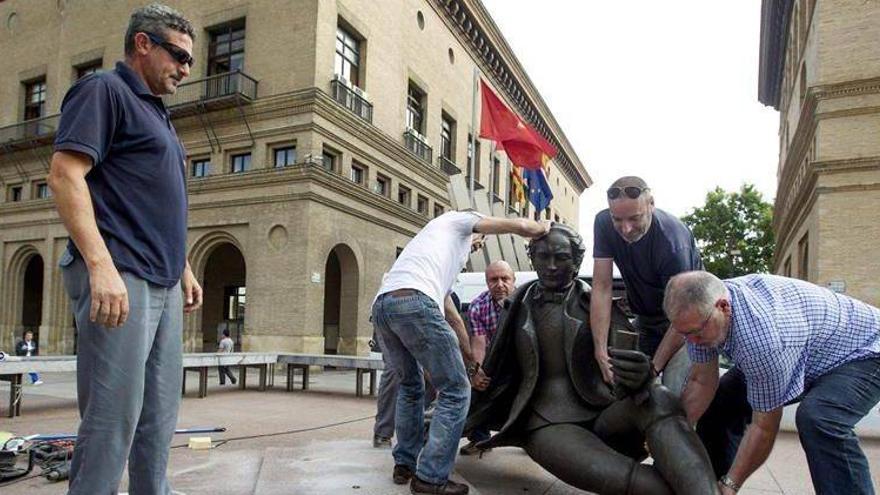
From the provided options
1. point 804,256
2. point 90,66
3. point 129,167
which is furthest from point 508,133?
point 129,167

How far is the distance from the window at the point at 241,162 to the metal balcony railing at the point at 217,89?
177cm

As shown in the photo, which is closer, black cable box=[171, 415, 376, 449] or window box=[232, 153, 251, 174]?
black cable box=[171, 415, 376, 449]

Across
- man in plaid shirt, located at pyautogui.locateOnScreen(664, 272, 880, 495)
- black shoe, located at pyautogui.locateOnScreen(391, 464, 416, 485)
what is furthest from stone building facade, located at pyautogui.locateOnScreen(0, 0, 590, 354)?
man in plaid shirt, located at pyautogui.locateOnScreen(664, 272, 880, 495)

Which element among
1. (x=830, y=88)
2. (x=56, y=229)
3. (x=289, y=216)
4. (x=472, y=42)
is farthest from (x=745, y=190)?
(x=56, y=229)

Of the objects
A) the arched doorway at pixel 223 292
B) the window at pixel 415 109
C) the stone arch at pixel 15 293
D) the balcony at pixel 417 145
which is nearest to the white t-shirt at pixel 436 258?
the balcony at pixel 417 145

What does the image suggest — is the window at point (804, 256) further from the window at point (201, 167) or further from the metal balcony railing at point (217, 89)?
the window at point (201, 167)

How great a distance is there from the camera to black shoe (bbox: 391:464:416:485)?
12.2 ft

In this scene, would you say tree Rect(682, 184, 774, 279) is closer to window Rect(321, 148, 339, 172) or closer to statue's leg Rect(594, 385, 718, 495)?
window Rect(321, 148, 339, 172)

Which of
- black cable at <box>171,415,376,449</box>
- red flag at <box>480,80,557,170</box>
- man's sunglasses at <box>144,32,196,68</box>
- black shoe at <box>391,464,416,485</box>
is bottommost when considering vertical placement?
black cable at <box>171,415,376,449</box>

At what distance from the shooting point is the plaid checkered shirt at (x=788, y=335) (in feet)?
8.53

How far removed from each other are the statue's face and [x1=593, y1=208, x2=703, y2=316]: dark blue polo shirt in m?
0.28

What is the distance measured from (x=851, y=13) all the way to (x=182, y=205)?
755 inches

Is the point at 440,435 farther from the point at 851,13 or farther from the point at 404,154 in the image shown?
the point at 404,154

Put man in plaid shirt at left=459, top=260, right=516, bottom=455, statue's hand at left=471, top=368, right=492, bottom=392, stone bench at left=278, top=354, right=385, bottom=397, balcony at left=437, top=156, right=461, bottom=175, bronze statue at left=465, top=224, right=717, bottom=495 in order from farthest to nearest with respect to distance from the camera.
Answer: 1. balcony at left=437, top=156, right=461, bottom=175
2. stone bench at left=278, top=354, right=385, bottom=397
3. man in plaid shirt at left=459, top=260, right=516, bottom=455
4. statue's hand at left=471, top=368, right=492, bottom=392
5. bronze statue at left=465, top=224, right=717, bottom=495
